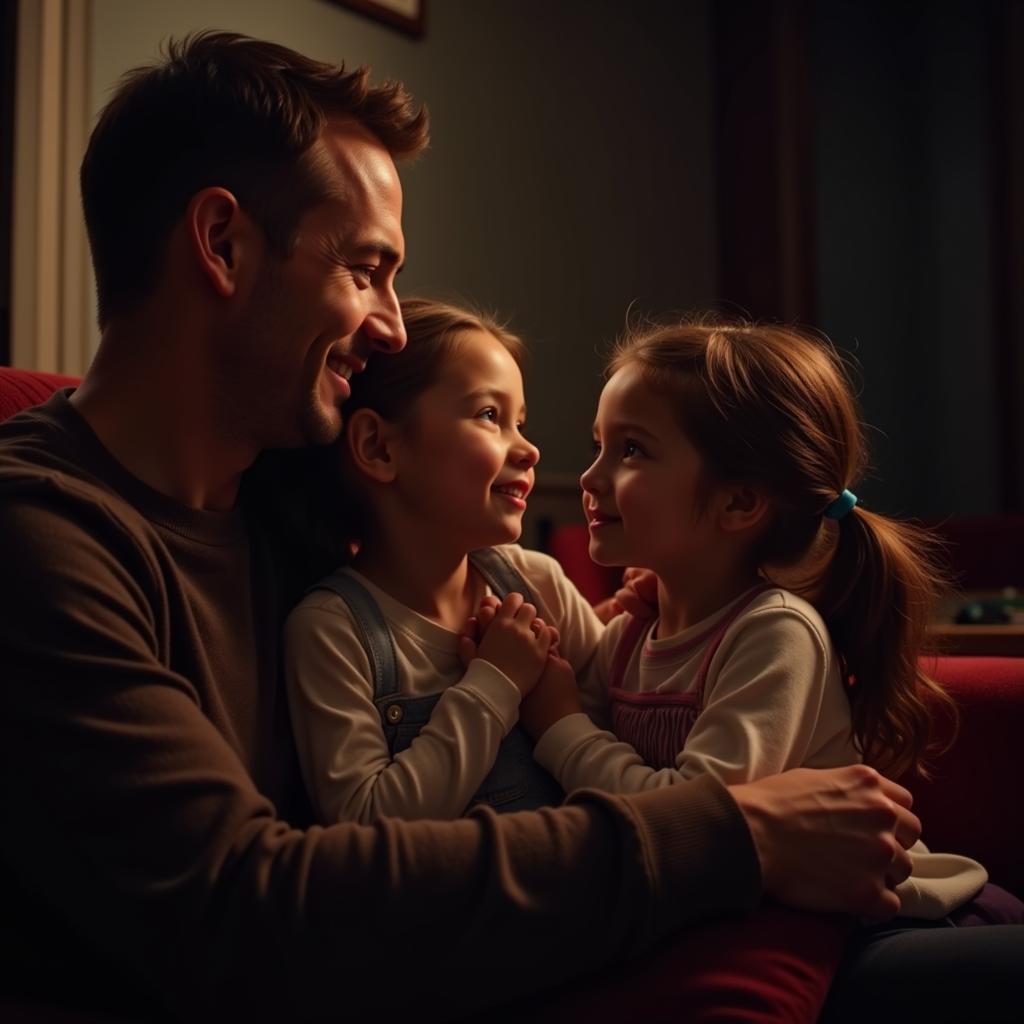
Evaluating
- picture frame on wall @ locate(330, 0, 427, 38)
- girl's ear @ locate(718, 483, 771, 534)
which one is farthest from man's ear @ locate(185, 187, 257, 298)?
picture frame on wall @ locate(330, 0, 427, 38)

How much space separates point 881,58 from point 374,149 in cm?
381

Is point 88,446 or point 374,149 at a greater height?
point 374,149

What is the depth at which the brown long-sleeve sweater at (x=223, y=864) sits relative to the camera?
0.83 m

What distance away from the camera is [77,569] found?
2.96ft

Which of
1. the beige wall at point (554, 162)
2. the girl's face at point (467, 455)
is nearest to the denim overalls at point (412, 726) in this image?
the girl's face at point (467, 455)

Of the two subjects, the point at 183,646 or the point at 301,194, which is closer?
the point at 183,646

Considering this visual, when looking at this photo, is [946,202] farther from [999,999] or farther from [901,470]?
[999,999]

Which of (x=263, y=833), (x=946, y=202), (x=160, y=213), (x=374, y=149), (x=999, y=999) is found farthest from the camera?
(x=946, y=202)

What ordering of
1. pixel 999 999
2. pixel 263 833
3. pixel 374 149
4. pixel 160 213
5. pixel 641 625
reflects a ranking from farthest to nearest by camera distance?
1. pixel 641 625
2. pixel 374 149
3. pixel 160 213
4. pixel 999 999
5. pixel 263 833

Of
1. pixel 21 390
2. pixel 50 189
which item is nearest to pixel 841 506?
pixel 21 390

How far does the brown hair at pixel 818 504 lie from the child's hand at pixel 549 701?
0.26 meters

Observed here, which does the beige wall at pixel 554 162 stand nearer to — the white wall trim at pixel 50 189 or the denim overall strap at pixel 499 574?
the white wall trim at pixel 50 189

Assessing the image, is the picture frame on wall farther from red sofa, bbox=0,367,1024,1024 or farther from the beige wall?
red sofa, bbox=0,367,1024,1024

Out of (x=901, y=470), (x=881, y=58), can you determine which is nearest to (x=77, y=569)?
(x=901, y=470)
